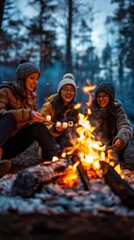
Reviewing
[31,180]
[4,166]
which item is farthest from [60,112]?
[31,180]

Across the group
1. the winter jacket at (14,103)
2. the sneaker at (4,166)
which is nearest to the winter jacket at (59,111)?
the winter jacket at (14,103)

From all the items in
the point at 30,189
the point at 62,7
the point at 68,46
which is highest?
the point at 62,7

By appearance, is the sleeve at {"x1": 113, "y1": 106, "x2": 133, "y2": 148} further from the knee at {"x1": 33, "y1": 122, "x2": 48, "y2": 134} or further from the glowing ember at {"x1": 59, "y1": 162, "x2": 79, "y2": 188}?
the glowing ember at {"x1": 59, "y1": 162, "x2": 79, "y2": 188}

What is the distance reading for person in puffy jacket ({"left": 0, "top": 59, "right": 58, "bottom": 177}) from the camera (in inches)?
194

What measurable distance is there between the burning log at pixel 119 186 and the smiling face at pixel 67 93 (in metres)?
2.23

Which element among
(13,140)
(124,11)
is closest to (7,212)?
(13,140)

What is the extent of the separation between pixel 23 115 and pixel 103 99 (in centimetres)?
200

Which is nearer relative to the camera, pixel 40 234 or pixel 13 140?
pixel 40 234

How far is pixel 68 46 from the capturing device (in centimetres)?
1831

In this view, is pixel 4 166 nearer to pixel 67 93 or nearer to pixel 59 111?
pixel 59 111

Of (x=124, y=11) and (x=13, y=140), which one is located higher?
(x=124, y=11)

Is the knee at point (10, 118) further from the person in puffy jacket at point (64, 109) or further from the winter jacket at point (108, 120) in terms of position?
the winter jacket at point (108, 120)

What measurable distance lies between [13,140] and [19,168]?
0.80 meters

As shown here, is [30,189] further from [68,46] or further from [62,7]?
[62,7]
